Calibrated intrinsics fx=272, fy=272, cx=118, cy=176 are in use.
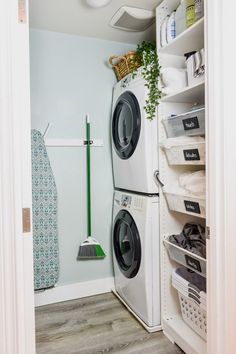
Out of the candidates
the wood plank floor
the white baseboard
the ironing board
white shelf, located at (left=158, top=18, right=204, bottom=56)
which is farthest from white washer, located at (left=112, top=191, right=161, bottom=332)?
white shelf, located at (left=158, top=18, right=204, bottom=56)

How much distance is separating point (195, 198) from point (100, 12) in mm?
1581

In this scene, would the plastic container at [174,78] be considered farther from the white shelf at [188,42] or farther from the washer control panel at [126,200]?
the washer control panel at [126,200]

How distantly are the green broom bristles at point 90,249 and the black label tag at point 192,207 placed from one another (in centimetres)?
116

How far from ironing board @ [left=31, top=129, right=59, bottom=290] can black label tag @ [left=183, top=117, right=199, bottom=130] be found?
4.11ft

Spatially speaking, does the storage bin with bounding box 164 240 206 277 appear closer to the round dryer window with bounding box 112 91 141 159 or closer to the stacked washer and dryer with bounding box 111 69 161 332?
the stacked washer and dryer with bounding box 111 69 161 332

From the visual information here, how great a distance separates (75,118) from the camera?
2.53 metres

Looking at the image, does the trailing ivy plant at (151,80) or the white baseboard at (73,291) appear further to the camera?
the white baseboard at (73,291)

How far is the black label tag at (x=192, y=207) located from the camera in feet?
5.20

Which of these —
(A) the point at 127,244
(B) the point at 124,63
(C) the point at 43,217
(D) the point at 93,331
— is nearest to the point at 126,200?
(A) the point at 127,244

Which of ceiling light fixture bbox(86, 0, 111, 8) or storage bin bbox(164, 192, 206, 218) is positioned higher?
ceiling light fixture bbox(86, 0, 111, 8)

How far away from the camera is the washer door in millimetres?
2088

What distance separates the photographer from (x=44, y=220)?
237 centimetres

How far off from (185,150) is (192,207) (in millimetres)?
347

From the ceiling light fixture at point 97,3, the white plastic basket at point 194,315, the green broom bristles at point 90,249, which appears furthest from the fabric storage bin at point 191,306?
the ceiling light fixture at point 97,3
